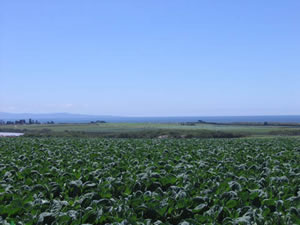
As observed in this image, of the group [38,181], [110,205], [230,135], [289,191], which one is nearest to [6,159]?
[38,181]

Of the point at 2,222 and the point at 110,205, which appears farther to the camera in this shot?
the point at 110,205

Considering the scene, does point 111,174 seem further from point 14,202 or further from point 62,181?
point 14,202

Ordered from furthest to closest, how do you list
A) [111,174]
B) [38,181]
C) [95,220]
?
1. [111,174]
2. [38,181]
3. [95,220]

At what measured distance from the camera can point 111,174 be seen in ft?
30.6

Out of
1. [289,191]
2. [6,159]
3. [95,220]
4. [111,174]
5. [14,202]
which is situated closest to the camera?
[95,220]

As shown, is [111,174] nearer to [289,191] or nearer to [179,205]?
[179,205]

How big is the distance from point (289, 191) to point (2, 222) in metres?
5.49

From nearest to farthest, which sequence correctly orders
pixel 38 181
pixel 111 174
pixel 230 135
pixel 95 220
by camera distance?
pixel 95 220, pixel 38 181, pixel 111 174, pixel 230 135

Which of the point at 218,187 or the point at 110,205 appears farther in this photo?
the point at 218,187

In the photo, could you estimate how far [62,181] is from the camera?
28.3 ft

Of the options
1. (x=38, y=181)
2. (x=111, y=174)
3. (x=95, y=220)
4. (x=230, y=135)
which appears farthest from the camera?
(x=230, y=135)

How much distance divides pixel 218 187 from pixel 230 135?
39455 mm

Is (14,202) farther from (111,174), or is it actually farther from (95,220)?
(111,174)

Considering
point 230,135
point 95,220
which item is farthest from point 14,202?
point 230,135
